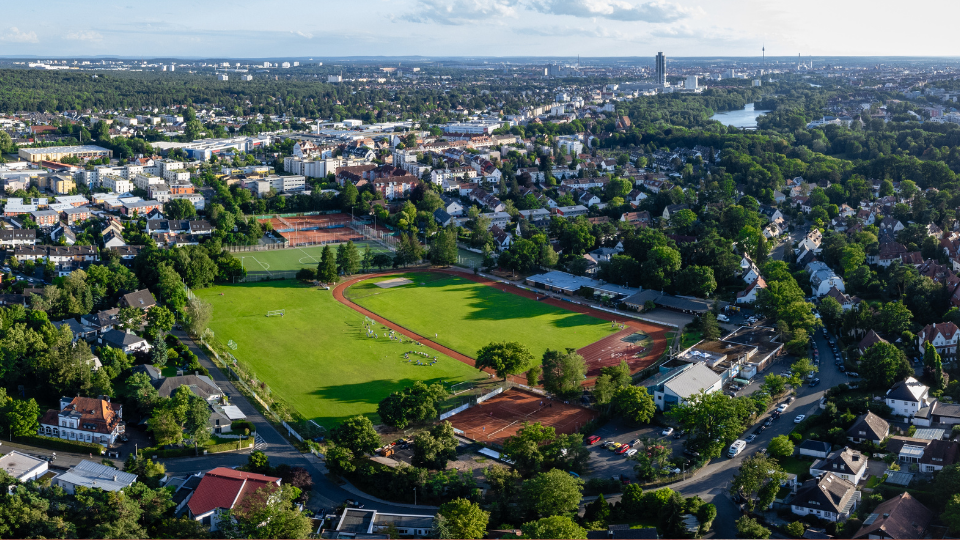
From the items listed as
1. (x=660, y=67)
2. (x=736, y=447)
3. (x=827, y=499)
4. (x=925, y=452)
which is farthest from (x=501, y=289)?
(x=660, y=67)

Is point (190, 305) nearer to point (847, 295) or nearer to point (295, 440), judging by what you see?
point (295, 440)

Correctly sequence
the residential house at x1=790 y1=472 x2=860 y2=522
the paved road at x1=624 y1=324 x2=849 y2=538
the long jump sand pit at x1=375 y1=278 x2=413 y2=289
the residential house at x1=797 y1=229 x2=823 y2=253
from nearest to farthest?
the residential house at x1=790 y1=472 x2=860 y2=522, the paved road at x1=624 y1=324 x2=849 y2=538, the long jump sand pit at x1=375 y1=278 x2=413 y2=289, the residential house at x1=797 y1=229 x2=823 y2=253

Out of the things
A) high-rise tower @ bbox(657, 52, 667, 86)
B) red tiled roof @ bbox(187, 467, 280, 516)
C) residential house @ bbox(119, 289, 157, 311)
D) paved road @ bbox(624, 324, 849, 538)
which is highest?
high-rise tower @ bbox(657, 52, 667, 86)

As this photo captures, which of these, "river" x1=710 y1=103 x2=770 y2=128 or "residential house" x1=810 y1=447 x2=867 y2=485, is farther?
"river" x1=710 y1=103 x2=770 y2=128

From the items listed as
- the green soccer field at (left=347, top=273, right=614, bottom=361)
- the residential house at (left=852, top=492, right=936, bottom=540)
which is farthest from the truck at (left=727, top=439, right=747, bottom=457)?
the green soccer field at (left=347, top=273, right=614, bottom=361)

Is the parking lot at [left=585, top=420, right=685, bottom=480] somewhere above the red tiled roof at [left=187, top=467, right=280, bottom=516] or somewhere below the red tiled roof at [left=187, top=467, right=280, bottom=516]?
below

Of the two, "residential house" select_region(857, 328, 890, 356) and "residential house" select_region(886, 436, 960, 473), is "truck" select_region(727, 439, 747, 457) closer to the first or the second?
"residential house" select_region(886, 436, 960, 473)

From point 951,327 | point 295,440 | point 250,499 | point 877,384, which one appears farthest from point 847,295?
point 250,499
